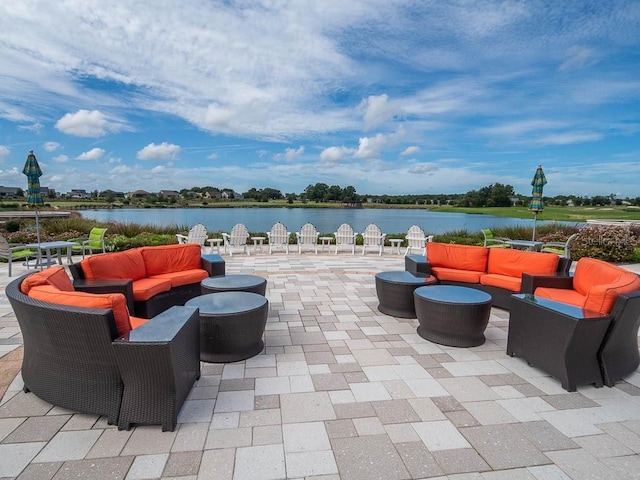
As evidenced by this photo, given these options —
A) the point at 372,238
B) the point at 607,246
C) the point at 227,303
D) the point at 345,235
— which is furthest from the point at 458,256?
the point at 607,246

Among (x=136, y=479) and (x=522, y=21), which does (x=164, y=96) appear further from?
(x=136, y=479)

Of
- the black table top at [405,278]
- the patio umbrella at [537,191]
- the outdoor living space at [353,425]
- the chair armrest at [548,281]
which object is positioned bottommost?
the outdoor living space at [353,425]

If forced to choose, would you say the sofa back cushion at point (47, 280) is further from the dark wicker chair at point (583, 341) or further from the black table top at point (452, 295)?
the dark wicker chair at point (583, 341)

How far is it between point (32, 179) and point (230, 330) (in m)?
6.51

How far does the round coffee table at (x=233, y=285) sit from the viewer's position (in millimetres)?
3777

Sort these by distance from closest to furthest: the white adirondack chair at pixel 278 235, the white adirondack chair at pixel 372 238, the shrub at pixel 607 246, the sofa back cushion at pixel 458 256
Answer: the sofa back cushion at pixel 458 256 → the shrub at pixel 607 246 → the white adirondack chair at pixel 278 235 → the white adirondack chair at pixel 372 238

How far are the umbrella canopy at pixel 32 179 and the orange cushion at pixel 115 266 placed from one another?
13.6ft

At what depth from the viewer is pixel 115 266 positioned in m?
3.87

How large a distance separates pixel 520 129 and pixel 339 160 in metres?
11.2

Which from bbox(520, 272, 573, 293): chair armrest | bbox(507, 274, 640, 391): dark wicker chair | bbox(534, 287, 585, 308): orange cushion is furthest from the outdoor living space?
bbox(520, 272, 573, 293): chair armrest

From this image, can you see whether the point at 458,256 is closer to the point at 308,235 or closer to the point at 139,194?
the point at 308,235

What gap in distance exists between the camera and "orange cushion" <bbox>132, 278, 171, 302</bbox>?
3707 mm

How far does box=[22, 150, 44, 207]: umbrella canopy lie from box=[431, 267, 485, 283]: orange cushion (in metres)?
7.58

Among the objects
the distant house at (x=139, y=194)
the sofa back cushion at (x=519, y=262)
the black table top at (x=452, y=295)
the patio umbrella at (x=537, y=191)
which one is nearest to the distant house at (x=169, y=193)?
the distant house at (x=139, y=194)
